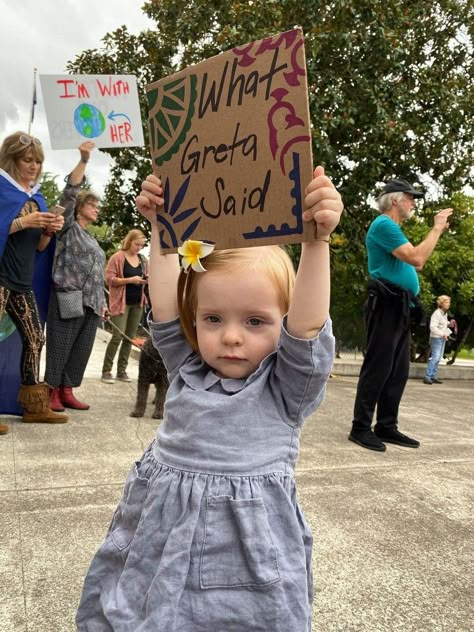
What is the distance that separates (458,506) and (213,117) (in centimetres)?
233

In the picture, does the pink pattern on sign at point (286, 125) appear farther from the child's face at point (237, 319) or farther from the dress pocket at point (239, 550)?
the dress pocket at point (239, 550)

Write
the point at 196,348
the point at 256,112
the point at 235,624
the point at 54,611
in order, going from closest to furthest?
the point at 235,624 < the point at 256,112 < the point at 196,348 < the point at 54,611

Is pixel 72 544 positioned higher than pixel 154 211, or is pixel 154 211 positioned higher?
pixel 154 211

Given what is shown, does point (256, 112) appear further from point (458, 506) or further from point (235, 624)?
point (458, 506)

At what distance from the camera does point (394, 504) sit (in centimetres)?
262

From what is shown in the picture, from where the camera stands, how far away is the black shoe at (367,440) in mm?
3607

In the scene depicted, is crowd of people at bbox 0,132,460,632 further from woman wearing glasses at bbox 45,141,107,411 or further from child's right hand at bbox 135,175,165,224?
woman wearing glasses at bbox 45,141,107,411

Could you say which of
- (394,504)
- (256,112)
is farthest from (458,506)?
(256,112)

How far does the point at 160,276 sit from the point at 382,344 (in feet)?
8.31

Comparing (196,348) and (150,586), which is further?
(196,348)

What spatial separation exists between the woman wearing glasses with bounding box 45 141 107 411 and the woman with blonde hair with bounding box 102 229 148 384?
51.8 inches

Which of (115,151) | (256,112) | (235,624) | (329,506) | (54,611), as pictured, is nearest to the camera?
(235,624)

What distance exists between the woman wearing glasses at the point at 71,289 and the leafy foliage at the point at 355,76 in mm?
4038

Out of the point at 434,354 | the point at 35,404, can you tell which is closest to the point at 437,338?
the point at 434,354
